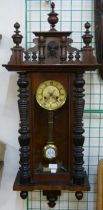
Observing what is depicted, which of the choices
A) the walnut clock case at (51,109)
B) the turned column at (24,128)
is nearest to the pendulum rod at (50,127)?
the walnut clock case at (51,109)

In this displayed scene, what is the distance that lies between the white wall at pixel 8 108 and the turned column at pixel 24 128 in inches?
8.2

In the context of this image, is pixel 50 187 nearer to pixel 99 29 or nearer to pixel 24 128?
pixel 24 128

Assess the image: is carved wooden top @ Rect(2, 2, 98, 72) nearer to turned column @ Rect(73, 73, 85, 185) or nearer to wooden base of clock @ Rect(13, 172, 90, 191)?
turned column @ Rect(73, 73, 85, 185)

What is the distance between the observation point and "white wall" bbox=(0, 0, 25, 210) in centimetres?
140

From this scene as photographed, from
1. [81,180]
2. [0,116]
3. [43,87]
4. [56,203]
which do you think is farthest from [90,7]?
[56,203]

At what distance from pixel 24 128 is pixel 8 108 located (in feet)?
0.78

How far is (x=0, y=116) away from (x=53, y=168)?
1.32 ft

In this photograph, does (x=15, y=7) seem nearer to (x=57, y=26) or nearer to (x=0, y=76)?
(x=57, y=26)

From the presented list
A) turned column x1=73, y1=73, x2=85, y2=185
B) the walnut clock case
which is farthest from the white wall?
turned column x1=73, y1=73, x2=85, y2=185

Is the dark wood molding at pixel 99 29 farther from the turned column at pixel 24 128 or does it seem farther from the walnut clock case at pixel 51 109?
the turned column at pixel 24 128

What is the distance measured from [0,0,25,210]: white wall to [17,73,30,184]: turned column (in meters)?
0.21

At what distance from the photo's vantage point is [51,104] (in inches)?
50.3

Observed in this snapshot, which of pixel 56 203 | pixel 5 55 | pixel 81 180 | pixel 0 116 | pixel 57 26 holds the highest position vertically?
pixel 57 26

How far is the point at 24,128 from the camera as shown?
127cm
